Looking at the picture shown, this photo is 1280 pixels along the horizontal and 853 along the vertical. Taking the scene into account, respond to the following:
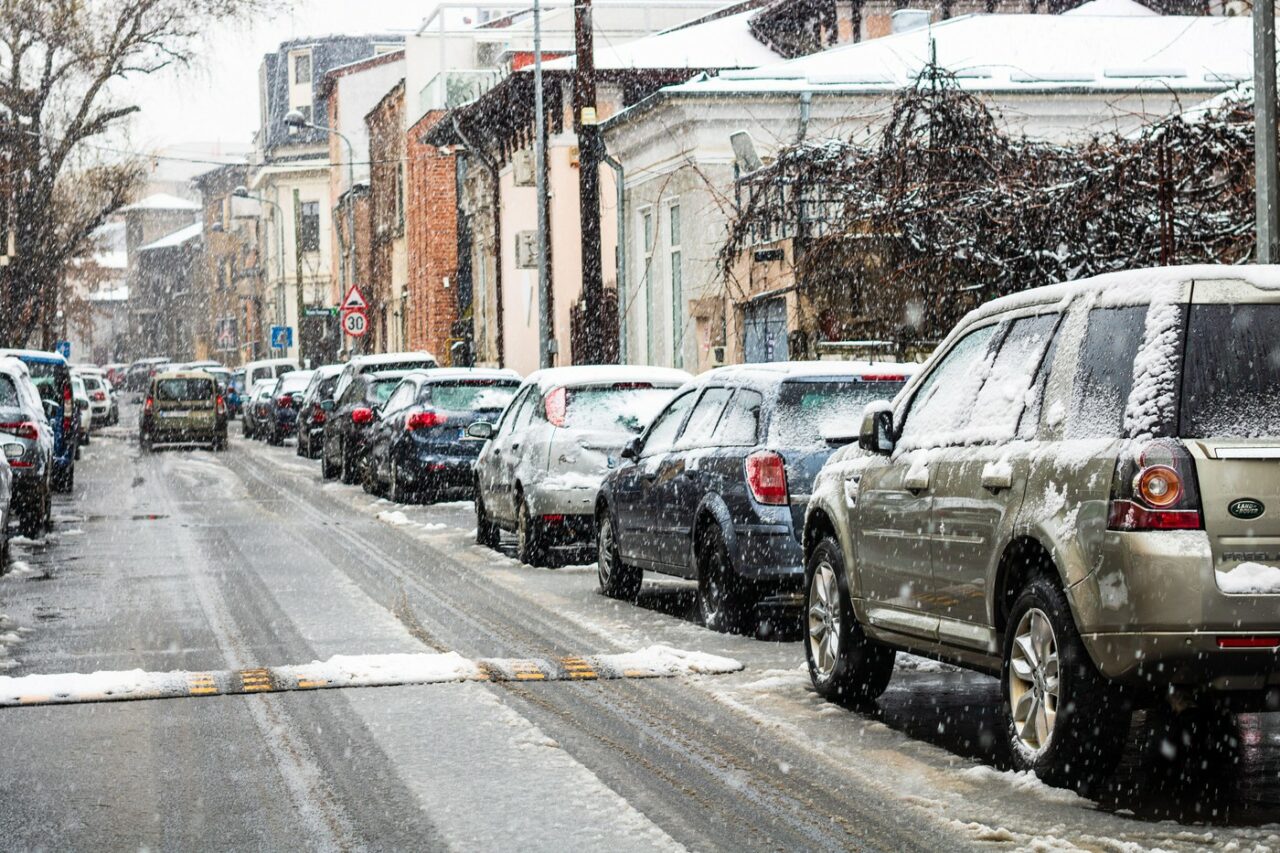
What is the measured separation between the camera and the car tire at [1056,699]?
A: 6871 mm

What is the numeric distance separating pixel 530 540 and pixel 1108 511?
393 inches

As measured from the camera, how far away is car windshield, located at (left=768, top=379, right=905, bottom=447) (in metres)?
11.5

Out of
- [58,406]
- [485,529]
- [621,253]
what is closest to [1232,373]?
[485,529]

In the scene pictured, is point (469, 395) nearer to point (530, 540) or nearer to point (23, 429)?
point (23, 429)

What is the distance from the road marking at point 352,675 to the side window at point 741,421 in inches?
59.9

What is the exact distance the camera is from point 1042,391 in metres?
7.40

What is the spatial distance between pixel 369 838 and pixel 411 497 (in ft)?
57.8

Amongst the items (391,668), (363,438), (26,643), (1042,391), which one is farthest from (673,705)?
(363,438)

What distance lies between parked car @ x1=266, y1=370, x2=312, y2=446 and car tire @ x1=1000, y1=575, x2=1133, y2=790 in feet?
119

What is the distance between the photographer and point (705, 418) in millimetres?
12625

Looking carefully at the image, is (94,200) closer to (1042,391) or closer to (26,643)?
(26,643)

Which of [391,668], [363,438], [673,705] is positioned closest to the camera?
[673,705]

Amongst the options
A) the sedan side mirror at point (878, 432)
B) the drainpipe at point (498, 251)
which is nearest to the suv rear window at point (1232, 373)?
the sedan side mirror at point (878, 432)

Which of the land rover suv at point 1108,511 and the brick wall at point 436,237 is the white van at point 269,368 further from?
the land rover suv at point 1108,511
